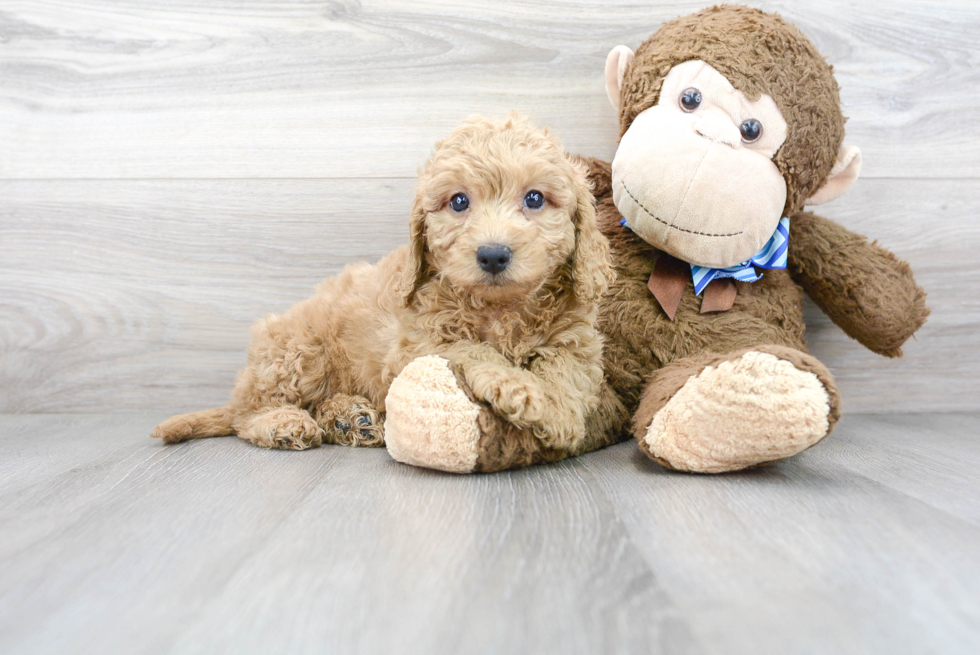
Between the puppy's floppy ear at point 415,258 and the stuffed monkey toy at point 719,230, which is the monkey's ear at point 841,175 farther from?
the puppy's floppy ear at point 415,258

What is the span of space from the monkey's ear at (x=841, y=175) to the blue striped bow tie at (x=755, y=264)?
108mm

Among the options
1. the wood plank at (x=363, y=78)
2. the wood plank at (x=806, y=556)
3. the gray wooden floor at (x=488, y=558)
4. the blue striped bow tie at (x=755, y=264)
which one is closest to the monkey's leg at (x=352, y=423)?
the gray wooden floor at (x=488, y=558)

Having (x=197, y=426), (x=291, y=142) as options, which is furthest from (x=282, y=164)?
(x=197, y=426)

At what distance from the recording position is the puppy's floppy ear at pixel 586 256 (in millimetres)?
1283

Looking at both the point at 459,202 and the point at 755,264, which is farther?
the point at 755,264

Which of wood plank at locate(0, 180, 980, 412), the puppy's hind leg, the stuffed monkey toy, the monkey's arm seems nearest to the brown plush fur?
the stuffed monkey toy

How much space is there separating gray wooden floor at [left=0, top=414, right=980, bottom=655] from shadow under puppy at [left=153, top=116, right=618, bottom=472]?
104 mm

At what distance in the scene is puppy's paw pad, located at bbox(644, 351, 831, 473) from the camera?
1107 millimetres

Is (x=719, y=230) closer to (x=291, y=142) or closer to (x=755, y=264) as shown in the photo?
(x=755, y=264)

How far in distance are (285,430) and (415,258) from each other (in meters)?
0.50

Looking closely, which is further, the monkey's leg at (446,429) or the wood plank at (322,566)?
the monkey's leg at (446,429)

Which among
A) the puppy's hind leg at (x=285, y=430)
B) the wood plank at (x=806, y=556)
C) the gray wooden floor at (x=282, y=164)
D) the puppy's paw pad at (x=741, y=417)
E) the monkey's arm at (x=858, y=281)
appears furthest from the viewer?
the gray wooden floor at (x=282, y=164)

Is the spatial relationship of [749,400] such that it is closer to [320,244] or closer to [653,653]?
[653,653]

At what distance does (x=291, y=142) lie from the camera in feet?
6.17
